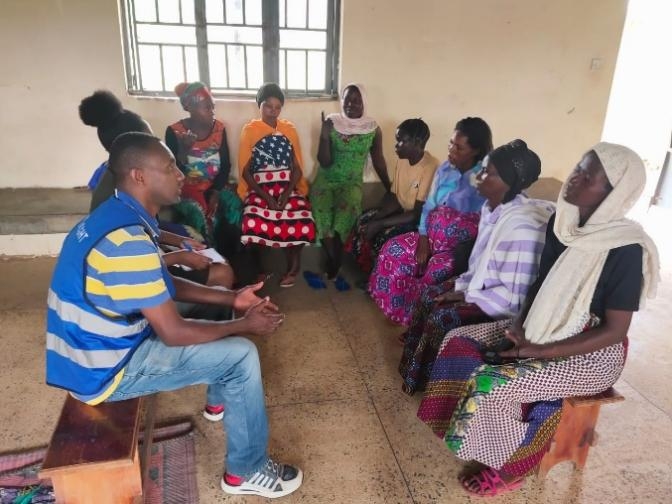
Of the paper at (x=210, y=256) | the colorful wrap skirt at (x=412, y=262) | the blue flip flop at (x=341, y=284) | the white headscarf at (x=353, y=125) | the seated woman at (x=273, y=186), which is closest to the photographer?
Result: the paper at (x=210, y=256)

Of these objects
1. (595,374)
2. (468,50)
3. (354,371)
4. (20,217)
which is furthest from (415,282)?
(20,217)

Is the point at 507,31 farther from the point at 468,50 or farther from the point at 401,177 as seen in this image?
the point at 401,177

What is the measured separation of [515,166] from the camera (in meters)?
2.26

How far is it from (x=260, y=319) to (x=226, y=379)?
248mm

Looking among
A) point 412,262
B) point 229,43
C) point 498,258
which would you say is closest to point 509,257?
point 498,258

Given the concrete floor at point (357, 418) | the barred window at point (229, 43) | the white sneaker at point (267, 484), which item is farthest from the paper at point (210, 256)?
the barred window at point (229, 43)

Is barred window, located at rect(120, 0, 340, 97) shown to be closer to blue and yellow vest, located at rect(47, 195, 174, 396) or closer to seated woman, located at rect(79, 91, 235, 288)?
seated woman, located at rect(79, 91, 235, 288)

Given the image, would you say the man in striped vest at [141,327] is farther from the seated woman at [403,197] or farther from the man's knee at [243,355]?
the seated woman at [403,197]

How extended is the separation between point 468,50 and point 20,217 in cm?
386

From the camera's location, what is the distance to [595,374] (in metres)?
1.87

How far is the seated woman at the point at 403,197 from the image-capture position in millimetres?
3277

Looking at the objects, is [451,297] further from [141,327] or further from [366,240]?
[141,327]

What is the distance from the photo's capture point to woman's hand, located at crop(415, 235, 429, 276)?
2939mm

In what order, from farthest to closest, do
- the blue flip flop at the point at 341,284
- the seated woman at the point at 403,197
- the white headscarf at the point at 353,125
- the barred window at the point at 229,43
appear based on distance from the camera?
the barred window at the point at 229,43, the white headscarf at the point at 353,125, the blue flip flop at the point at 341,284, the seated woman at the point at 403,197
